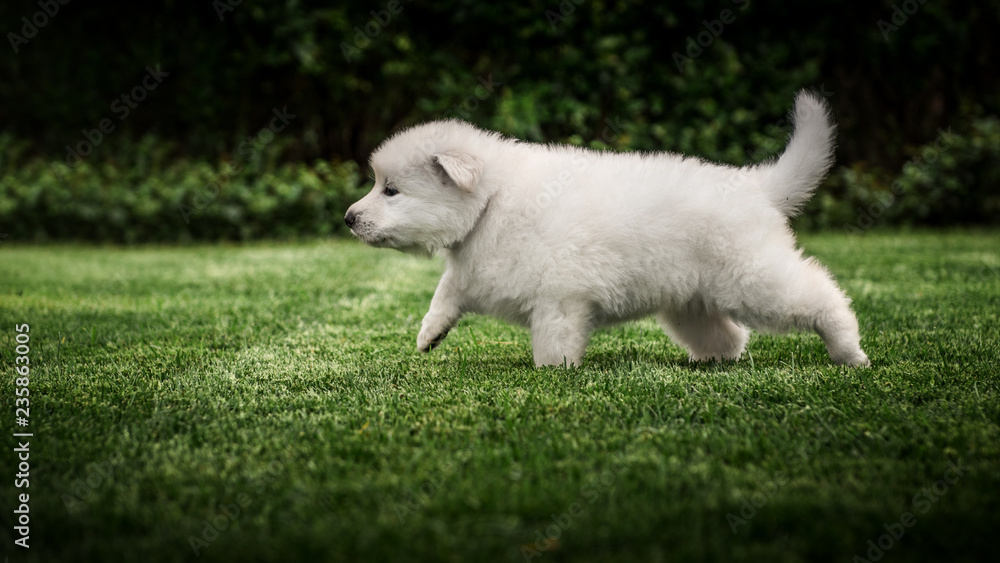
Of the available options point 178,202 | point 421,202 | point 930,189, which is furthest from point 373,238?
point 930,189

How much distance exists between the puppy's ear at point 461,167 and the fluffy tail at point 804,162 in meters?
1.19

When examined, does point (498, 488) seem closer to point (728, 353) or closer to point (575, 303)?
point (575, 303)

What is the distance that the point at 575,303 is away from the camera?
3070mm

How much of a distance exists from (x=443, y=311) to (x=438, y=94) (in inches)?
266

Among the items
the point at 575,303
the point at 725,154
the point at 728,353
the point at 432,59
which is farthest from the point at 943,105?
the point at 575,303

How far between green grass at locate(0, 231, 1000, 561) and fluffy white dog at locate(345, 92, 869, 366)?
A: 0.24 metres

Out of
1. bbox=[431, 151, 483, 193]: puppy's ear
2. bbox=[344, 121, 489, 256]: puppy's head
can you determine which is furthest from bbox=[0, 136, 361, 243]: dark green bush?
bbox=[431, 151, 483, 193]: puppy's ear

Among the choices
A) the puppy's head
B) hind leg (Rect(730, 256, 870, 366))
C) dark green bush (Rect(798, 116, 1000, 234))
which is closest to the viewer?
hind leg (Rect(730, 256, 870, 366))

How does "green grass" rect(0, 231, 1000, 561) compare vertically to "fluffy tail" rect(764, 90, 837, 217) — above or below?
below

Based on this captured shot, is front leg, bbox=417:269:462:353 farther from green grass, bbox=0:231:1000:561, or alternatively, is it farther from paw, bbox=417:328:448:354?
green grass, bbox=0:231:1000:561

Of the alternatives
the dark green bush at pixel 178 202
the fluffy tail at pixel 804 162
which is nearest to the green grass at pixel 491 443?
the fluffy tail at pixel 804 162

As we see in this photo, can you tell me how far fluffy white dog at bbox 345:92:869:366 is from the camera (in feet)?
9.96

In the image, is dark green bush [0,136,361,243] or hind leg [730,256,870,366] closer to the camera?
hind leg [730,256,870,366]

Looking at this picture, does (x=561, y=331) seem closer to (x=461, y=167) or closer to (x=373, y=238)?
(x=461, y=167)
